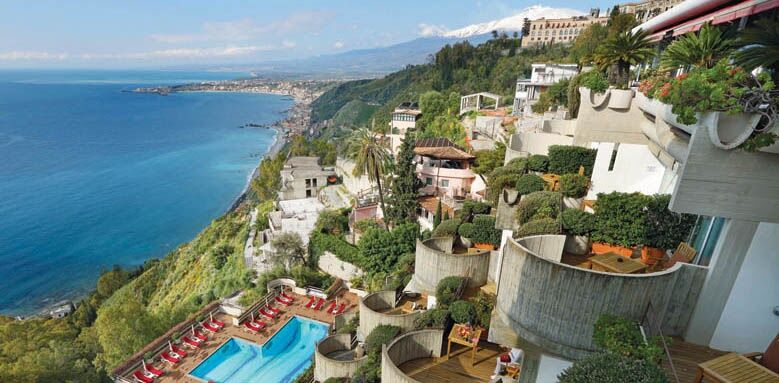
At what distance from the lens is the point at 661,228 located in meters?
10.1

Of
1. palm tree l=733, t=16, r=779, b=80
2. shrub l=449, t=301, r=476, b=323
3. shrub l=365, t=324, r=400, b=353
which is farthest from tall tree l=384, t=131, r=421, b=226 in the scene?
palm tree l=733, t=16, r=779, b=80

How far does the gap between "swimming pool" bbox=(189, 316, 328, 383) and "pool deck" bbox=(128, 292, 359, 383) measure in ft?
1.10

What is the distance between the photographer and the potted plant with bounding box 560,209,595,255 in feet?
36.3

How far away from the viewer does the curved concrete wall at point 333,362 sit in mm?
14836

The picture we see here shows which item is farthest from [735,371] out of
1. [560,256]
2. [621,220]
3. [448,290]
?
[448,290]

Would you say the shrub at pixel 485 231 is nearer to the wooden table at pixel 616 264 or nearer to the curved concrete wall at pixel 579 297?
the wooden table at pixel 616 264

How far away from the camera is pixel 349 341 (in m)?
17.3

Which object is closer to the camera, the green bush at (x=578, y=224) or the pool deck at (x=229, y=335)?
the green bush at (x=578, y=224)

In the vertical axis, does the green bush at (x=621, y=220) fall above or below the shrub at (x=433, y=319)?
above

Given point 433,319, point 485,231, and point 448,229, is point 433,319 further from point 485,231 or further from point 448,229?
point 448,229

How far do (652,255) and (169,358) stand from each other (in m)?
23.1

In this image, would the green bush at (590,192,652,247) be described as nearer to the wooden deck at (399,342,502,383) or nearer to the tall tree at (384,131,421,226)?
the wooden deck at (399,342,502,383)

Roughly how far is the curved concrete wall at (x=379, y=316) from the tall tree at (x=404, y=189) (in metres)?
10.0

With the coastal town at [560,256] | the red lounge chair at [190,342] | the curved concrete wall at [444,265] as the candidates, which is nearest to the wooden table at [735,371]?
the coastal town at [560,256]
